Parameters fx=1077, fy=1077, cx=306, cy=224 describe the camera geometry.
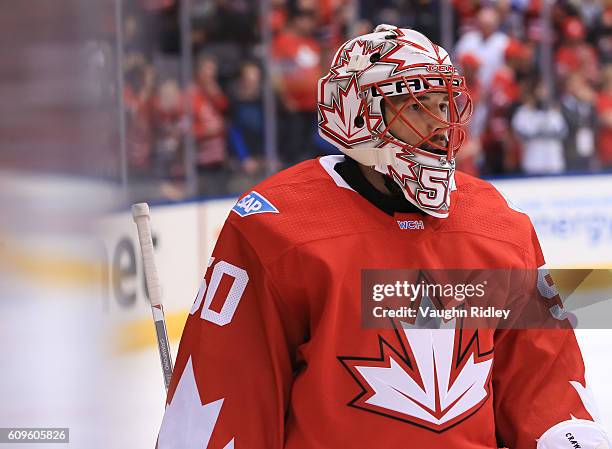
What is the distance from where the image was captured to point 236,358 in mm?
1365

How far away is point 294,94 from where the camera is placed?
218 inches

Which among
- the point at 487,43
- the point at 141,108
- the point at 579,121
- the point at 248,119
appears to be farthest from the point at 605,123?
the point at 141,108

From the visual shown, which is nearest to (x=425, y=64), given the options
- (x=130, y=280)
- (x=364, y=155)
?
(x=364, y=155)

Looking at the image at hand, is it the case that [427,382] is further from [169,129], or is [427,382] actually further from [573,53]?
[573,53]

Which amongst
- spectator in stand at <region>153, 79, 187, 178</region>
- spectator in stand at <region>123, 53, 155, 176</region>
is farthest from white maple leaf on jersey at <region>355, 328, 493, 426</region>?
spectator in stand at <region>153, 79, 187, 178</region>

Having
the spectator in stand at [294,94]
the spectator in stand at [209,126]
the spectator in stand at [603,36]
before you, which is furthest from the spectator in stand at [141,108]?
the spectator in stand at [603,36]

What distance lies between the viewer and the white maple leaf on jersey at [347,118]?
1.46 metres

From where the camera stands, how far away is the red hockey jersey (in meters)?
1.34

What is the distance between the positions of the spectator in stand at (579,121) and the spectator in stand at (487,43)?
1.48 feet

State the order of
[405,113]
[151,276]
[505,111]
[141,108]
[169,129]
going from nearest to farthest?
[405,113] < [151,276] < [141,108] < [169,129] < [505,111]

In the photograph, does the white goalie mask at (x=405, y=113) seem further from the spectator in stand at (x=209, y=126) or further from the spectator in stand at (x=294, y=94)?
the spectator in stand at (x=294, y=94)

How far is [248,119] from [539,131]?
193 centimetres

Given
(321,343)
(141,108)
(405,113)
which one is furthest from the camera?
(141,108)

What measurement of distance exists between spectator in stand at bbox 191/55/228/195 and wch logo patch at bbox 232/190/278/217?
3.59m
